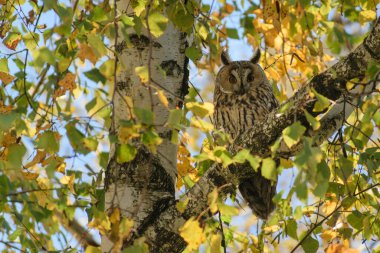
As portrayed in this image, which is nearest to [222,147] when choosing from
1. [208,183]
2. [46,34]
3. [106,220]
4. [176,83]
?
[106,220]

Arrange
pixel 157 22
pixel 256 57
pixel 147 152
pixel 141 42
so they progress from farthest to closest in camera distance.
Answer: pixel 256 57 → pixel 141 42 → pixel 147 152 → pixel 157 22

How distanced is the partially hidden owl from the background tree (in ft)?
1.94

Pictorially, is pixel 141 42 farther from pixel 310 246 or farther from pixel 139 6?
pixel 310 246

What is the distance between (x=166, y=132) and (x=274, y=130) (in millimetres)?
387

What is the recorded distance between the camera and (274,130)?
6.52 feet

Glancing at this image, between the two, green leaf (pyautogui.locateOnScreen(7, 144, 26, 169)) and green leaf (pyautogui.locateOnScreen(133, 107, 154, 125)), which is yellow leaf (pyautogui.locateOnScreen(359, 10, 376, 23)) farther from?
green leaf (pyautogui.locateOnScreen(7, 144, 26, 169))

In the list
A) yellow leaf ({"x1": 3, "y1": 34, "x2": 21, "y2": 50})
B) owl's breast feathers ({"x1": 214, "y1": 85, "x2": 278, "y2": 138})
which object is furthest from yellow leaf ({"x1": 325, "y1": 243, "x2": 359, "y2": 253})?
owl's breast feathers ({"x1": 214, "y1": 85, "x2": 278, "y2": 138})

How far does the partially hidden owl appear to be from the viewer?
3045 mm

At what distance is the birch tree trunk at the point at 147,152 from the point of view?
2025 mm

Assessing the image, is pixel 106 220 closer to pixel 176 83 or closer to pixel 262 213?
pixel 176 83

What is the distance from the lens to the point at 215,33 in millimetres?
2105

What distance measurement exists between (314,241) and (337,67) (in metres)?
0.55

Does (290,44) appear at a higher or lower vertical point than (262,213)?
higher

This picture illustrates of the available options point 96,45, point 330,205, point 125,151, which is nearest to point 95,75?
point 96,45
